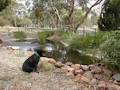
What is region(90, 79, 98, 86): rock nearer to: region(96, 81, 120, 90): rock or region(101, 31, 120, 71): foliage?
region(96, 81, 120, 90): rock

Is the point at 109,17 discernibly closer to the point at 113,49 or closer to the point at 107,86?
the point at 113,49

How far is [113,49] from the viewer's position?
7453mm

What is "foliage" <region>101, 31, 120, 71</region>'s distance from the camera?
7355 mm

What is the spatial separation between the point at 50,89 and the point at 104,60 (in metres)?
2.13

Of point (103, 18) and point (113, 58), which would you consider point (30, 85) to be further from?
point (103, 18)

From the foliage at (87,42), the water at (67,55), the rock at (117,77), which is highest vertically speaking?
the rock at (117,77)

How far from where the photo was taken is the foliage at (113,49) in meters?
7.36

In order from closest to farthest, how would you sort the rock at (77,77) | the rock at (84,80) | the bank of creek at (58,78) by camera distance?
A: the bank of creek at (58,78), the rock at (84,80), the rock at (77,77)

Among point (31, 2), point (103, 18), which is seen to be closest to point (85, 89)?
point (103, 18)

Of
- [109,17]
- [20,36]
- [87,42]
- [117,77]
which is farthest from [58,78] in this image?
[20,36]

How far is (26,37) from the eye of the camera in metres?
24.6

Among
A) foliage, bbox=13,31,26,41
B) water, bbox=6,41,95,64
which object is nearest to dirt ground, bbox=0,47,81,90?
water, bbox=6,41,95,64

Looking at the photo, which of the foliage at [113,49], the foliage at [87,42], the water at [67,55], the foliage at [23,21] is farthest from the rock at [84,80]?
the foliage at [23,21]

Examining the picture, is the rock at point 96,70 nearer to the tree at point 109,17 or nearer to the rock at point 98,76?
the rock at point 98,76
